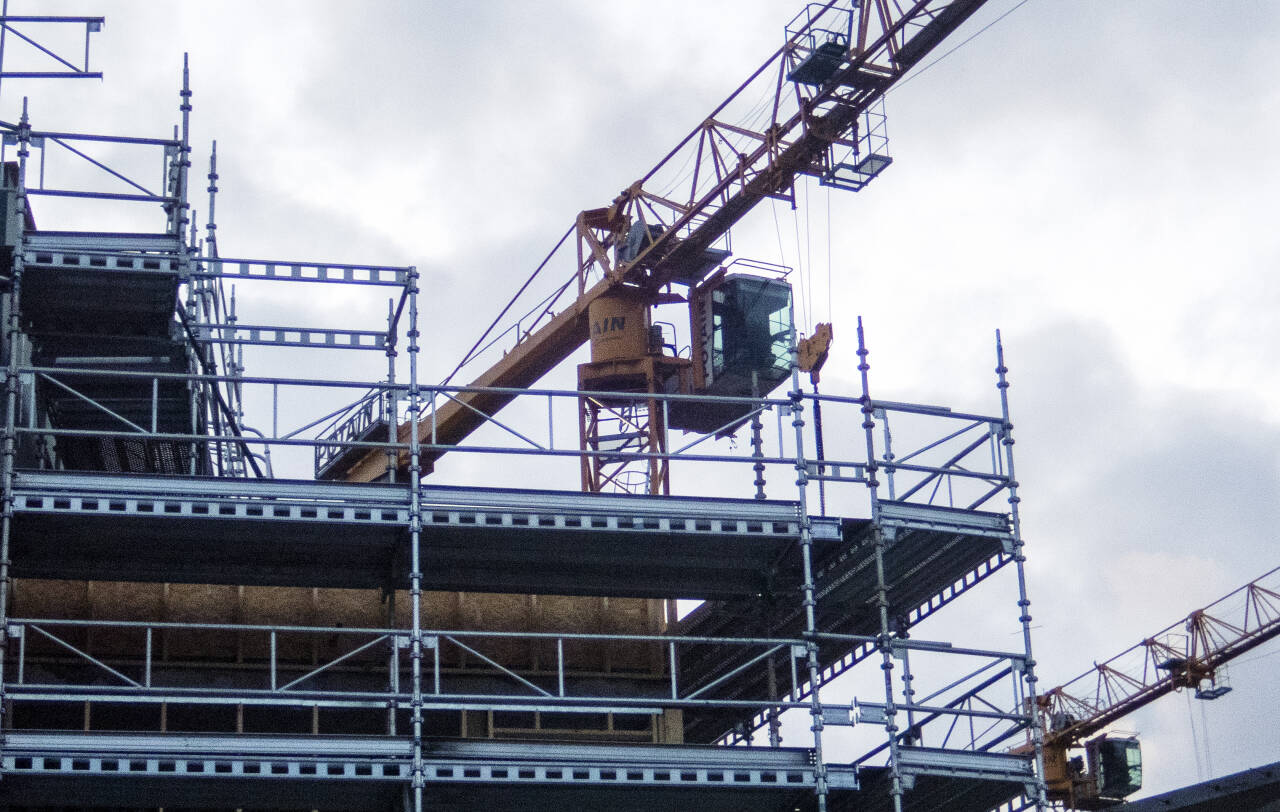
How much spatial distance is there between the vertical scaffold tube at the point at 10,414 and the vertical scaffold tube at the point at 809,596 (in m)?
7.80

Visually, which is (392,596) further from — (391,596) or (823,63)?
(823,63)

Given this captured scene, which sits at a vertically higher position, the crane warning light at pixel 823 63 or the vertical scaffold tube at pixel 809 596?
the crane warning light at pixel 823 63

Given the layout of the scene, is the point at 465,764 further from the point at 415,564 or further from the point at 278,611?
the point at 278,611

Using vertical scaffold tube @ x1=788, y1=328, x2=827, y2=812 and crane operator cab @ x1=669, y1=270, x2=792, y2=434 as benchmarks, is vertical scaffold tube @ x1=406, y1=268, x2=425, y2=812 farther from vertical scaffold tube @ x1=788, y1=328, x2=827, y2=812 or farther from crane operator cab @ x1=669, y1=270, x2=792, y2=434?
crane operator cab @ x1=669, y1=270, x2=792, y2=434

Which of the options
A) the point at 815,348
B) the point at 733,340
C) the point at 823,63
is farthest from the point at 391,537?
the point at 733,340

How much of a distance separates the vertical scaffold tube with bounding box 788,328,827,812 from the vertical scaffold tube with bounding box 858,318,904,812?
68 cm

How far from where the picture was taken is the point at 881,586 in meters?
23.2

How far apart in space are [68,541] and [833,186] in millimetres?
33532

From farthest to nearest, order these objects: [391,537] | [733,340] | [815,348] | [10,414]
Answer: [733,340] → [815,348] → [391,537] → [10,414]

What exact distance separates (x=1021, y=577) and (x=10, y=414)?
10573 millimetres

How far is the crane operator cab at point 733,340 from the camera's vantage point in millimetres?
56062

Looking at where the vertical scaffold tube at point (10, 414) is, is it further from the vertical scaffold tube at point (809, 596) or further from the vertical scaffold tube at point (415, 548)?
the vertical scaffold tube at point (809, 596)

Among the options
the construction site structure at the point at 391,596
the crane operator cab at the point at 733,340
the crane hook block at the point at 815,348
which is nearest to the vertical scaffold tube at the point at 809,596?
the construction site structure at the point at 391,596

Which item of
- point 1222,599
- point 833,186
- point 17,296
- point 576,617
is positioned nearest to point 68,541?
point 17,296
